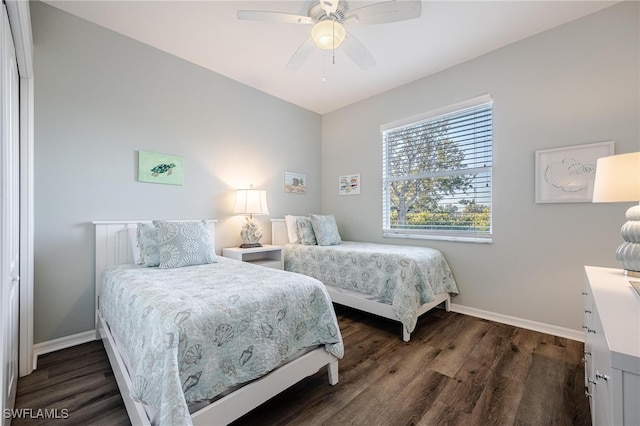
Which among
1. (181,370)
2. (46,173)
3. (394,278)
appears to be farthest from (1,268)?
(394,278)

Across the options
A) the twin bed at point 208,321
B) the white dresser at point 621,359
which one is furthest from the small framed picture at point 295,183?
the white dresser at point 621,359

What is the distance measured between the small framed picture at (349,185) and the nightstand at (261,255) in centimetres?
136

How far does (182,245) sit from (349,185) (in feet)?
8.15

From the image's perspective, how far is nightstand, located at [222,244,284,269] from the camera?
296 centimetres

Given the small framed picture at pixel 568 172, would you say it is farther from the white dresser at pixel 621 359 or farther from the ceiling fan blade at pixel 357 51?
the ceiling fan blade at pixel 357 51

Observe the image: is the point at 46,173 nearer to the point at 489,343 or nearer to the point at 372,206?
the point at 372,206

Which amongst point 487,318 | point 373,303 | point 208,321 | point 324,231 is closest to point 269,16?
point 208,321

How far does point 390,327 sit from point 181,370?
1.99 meters

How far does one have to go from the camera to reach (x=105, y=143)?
7.72ft

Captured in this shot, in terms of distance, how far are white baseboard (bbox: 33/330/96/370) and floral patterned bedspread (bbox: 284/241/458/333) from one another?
1999 millimetres

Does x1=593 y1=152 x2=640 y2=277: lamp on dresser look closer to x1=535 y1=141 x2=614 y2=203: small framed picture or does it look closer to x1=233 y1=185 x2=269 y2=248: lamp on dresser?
x1=535 y1=141 x2=614 y2=203: small framed picture

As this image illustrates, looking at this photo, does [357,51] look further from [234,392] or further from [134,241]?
[134,241]

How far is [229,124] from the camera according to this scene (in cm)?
322

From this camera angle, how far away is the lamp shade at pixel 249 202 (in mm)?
3088
